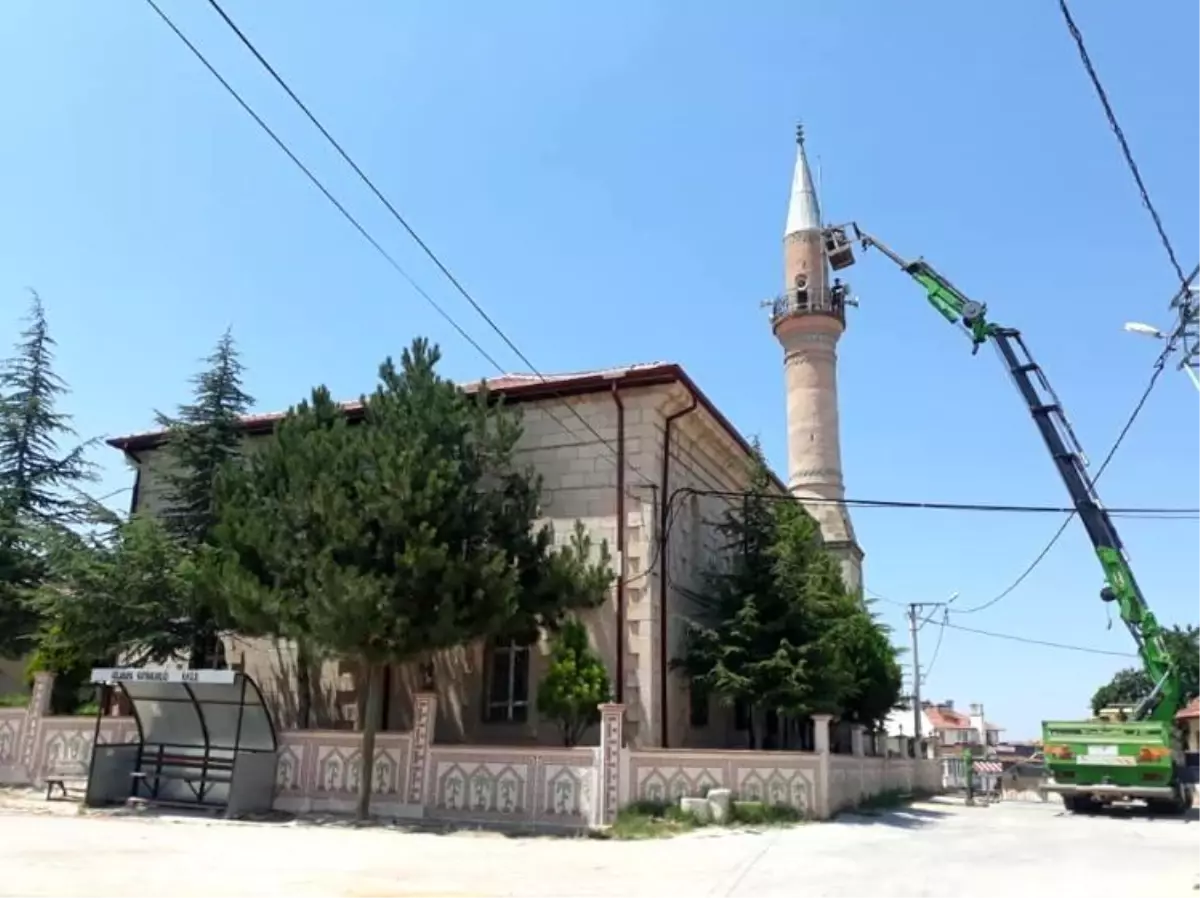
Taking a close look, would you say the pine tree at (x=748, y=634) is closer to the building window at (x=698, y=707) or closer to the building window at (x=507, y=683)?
A: the building window at (x=698, y=707)

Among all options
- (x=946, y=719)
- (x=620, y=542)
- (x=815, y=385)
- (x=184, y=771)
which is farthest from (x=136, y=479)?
(x=946, y=719)

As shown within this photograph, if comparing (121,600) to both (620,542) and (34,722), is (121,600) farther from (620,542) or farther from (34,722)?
(620,542)

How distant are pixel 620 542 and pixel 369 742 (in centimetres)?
536

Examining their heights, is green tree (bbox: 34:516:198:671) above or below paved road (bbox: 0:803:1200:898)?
above

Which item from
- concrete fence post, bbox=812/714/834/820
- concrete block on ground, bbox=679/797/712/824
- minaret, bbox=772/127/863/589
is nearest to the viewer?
concrete block on ground, bbox=679/797/712/824

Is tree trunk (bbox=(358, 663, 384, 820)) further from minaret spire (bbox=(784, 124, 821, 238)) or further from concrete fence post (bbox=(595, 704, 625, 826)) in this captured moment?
minaret spire (bbox=(784, 124, 821, 238))

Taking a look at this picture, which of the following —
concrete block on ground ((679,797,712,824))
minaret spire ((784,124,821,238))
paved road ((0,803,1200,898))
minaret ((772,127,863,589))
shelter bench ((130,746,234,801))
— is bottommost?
paved road ((0,803,1200,898))

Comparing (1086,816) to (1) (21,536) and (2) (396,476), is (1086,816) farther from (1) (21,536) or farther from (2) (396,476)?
(1) (21,536)

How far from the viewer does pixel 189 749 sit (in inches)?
630

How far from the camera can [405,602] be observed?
14.3m

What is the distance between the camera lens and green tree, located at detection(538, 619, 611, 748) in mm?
15633

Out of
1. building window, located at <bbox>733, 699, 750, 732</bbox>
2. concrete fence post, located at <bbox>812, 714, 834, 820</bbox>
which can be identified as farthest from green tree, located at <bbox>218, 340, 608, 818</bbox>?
building window, located at <bbox>733, 699, 750, 732</bbox>

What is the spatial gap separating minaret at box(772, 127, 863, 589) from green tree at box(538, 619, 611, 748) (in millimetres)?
16331

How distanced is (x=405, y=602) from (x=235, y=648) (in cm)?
714
